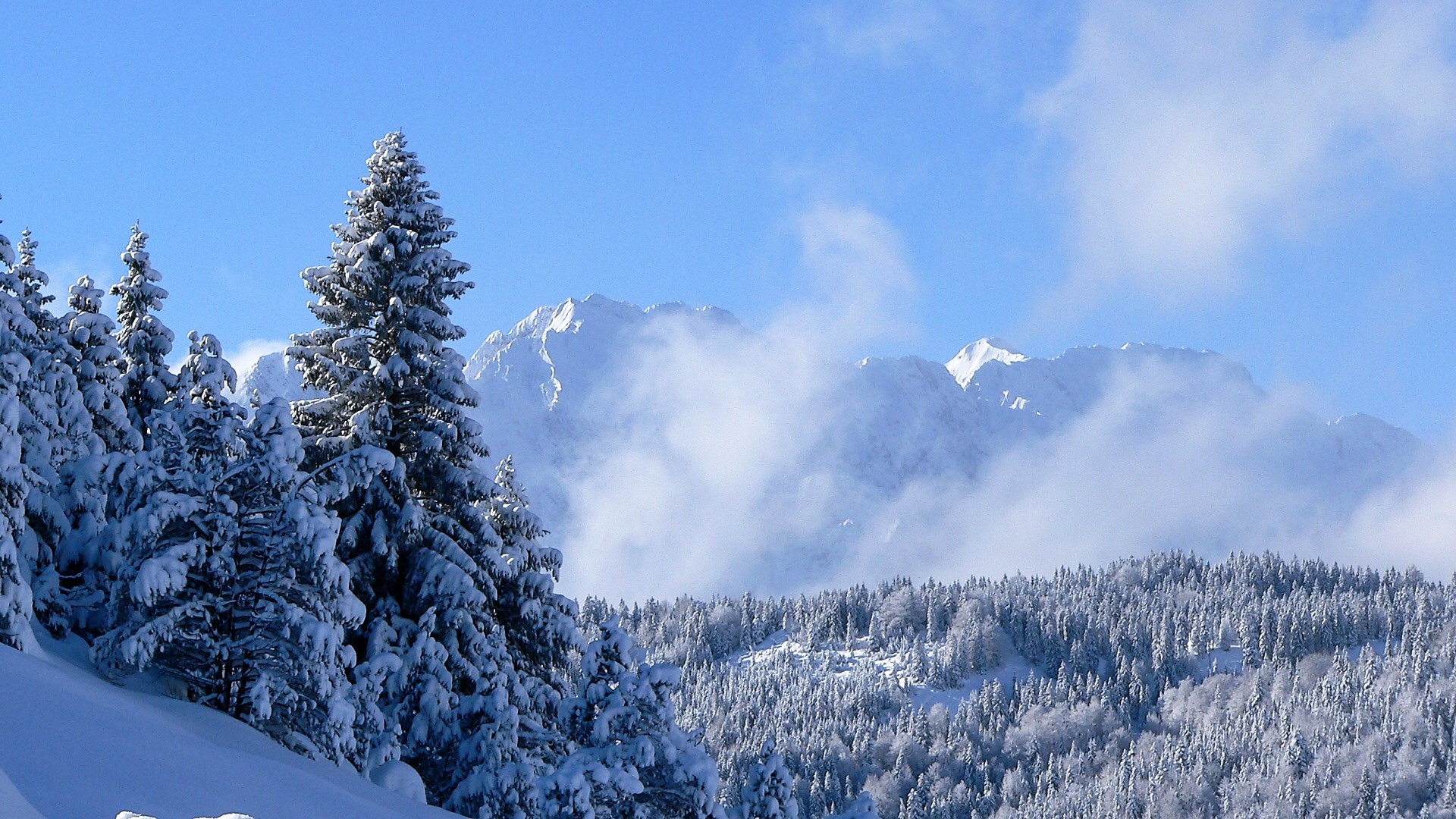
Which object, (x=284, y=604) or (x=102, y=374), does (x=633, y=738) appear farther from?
(x=102, y=374)

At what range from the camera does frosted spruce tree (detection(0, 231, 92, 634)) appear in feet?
61.8

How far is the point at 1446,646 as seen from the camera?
178250 millimetres

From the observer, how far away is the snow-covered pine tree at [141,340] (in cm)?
2527

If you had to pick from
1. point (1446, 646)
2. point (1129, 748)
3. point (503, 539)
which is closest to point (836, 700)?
point (1129, 748)

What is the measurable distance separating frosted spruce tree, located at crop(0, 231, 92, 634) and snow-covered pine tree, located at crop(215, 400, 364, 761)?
3642mm

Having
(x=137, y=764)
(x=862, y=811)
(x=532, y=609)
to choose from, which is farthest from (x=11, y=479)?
(x=862, y=811)

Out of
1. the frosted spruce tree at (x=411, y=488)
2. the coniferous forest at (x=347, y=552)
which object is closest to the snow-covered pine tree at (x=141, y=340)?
the coniferous forest at (x=347, y=552)

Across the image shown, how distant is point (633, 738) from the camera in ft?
57.7

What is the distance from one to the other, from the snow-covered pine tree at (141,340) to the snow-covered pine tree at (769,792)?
45.5 ft

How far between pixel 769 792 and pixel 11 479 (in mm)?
12265

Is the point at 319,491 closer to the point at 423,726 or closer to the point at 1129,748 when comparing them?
the point at 423,726

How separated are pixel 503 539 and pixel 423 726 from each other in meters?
4.14

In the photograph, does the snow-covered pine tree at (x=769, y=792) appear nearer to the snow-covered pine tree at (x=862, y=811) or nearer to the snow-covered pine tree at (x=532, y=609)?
the snow-covered pine tree at (x=862, y=811)

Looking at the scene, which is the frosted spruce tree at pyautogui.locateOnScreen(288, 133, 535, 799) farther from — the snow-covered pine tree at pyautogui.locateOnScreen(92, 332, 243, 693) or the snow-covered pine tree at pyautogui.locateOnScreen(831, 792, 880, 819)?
the snow-covered pine tree at pyautogui.locateOnScreen(831, 792, 880, 819)
